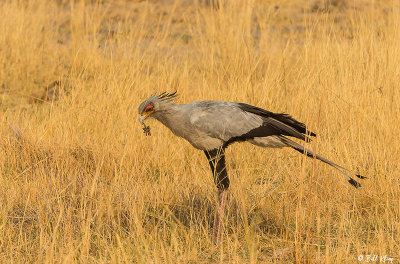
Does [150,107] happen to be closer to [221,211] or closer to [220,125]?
[220,125]

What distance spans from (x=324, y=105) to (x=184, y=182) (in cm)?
178

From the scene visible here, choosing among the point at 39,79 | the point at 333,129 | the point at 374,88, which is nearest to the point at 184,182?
the point at 333,129

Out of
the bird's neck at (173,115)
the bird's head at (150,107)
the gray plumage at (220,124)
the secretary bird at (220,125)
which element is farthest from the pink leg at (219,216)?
the bird's head at (150,107)

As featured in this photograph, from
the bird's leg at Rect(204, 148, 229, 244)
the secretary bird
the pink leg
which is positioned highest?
the secretary bird

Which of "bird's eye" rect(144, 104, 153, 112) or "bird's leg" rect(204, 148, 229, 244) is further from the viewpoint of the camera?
"bird's leg" rect(204, 148, 229, 244)

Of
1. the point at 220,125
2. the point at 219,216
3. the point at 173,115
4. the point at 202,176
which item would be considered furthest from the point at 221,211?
the point at 202,176

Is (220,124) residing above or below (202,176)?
above

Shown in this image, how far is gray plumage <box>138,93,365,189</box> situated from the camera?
11.9ft

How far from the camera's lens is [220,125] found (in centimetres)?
368

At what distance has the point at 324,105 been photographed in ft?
17.9

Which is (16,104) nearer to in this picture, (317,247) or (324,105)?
(324,105)

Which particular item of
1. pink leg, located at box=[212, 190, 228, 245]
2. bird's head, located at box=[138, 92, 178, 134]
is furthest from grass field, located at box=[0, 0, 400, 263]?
bird's head, located at box=[138, 92, 178, 134]

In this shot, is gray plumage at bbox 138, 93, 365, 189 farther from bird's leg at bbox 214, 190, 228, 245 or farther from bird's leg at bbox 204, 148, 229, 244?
bird's leg at bbox 214, 190, 228, 245

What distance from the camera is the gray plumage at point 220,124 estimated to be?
11.9 ft
